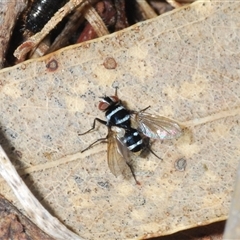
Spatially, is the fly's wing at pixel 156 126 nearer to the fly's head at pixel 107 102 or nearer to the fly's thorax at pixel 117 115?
the fly's thorax at pixel 117 115

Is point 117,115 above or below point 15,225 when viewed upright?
above

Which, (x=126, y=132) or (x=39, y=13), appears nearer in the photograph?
(x=126, y=132)

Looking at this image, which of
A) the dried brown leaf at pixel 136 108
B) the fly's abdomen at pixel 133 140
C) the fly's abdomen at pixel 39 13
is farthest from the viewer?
the fly's abdomen at pixel 39 13

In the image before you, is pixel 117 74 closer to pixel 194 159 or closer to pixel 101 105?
pixel 101 105

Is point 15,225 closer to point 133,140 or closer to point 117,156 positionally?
point 117,156

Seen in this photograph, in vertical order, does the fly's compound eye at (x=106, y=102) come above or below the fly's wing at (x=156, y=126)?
above

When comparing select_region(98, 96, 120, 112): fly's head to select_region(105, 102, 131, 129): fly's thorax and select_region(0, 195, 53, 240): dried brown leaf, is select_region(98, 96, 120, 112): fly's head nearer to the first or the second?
select_region(105, 102, 131, 129): fly's thorax

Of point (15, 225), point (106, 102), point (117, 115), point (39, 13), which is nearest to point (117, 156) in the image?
point (117, 115)

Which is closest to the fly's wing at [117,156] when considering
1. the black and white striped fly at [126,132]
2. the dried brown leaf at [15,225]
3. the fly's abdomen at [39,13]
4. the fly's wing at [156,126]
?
the black and white striped fly at [126,132]

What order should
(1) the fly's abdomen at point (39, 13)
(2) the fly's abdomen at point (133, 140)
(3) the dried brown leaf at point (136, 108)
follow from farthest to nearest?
(1) the fly's abdomen at point (39, 13), (2) the fly's abdomen at point (133, 140), (3) the dried brown leaf at point (136, 108)
